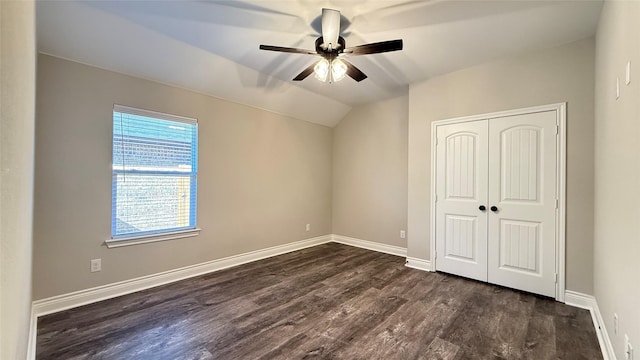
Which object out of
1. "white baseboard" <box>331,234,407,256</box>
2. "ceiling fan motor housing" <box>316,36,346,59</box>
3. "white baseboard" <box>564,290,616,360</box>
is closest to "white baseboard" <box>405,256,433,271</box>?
"white baseboard" <box>331,234,407,256</box>

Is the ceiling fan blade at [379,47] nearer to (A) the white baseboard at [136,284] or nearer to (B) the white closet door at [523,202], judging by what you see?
(B) the white closet door at [523,202]

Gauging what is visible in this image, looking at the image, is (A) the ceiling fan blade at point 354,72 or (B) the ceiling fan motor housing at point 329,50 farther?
(A) the ceiling fan blade at point 354,72

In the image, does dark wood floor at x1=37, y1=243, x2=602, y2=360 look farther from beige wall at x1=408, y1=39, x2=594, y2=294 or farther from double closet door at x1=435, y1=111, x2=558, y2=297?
beige wall at x1=408, y1=39, x2=594, y2=294

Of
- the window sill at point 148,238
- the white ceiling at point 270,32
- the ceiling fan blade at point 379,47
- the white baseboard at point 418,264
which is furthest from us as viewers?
the white baseboard at point 418,264

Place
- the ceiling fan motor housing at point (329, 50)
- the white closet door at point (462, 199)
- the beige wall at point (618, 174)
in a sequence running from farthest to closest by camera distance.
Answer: the white closet door at point (462, 199) < the ceiling fan motor housing at point (329, 50) < the beige wall at point (618, 174)

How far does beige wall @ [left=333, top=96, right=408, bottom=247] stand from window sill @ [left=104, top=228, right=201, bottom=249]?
112 inches

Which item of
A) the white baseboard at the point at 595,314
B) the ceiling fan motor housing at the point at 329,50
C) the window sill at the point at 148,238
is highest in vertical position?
the ceiling fan motor housing at the point at 329,50

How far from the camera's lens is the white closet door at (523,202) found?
303 centimetres

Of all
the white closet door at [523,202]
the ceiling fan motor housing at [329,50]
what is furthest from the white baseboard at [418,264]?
the ceiling fan motor housing at [329,50]

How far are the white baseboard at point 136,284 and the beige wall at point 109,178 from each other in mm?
65

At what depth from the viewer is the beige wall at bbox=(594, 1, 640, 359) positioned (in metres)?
1.47

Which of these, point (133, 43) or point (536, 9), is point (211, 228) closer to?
point (133, 43)

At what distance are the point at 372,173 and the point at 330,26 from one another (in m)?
3.07

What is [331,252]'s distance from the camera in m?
4.85
